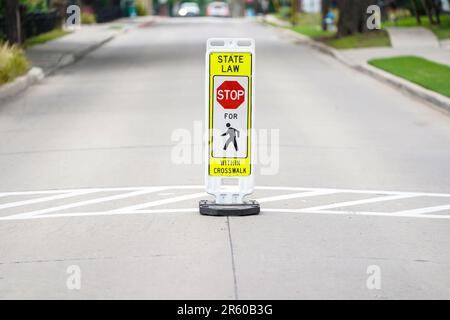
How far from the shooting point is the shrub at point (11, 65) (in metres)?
23.6

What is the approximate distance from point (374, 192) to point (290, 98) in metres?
9.32

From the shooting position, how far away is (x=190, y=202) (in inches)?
438

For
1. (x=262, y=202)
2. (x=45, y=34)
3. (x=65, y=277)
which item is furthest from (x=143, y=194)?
(x=45, y=34)

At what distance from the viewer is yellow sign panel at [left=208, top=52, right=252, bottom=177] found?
33.0 ft

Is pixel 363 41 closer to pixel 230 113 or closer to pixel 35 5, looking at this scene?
pixel 35 5

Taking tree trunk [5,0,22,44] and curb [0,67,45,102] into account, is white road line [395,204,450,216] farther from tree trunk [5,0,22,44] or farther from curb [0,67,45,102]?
tree trunk [5,0,22,44]

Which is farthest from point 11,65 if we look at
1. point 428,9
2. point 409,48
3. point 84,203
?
point 428,9

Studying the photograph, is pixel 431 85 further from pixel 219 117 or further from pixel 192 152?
pixel 219 117

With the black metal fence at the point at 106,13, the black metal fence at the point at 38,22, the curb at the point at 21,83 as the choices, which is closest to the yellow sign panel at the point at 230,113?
the curb at the point at 21,83

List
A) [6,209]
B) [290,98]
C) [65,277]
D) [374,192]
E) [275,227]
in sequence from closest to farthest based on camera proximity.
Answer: [65,277], [275,227], [6,209], [374,192], [290,98]

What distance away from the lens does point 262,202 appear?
11125mm

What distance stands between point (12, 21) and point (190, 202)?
70.0ft

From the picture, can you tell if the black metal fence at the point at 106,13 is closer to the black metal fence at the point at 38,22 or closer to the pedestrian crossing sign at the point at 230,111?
the black metal fence at the point at 38,22

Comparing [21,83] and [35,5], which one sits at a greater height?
[35,5]
